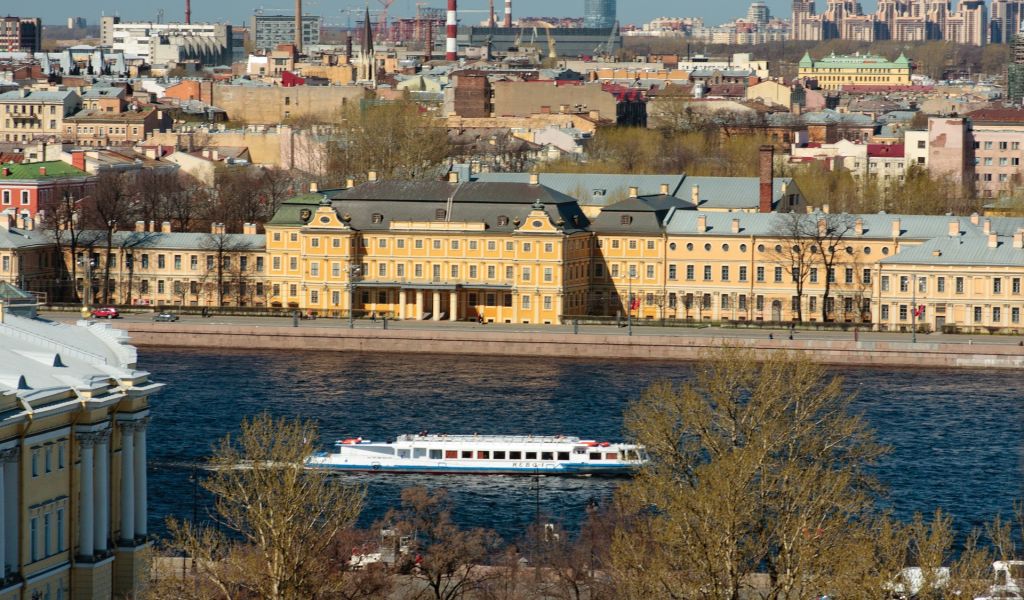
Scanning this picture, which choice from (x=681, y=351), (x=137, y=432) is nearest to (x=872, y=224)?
(x=681, y=351)

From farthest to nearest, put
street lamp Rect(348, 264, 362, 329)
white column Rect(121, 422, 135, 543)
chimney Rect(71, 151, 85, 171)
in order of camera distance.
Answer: chimney Rect(71, 151, 85, 171) < street lamp Rect(348, 264, 362, 329) < white column Rect(121, 422, 135, 543)

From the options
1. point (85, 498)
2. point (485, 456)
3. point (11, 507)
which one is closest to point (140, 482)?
point (85, 498)

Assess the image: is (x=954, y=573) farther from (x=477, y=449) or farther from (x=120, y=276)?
(x=120, y=276)

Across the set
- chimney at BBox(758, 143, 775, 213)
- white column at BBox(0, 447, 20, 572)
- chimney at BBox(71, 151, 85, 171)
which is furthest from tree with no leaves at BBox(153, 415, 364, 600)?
chimney at BBox(71, 151, 85, 171)

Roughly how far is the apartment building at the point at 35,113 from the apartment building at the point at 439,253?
59.2m

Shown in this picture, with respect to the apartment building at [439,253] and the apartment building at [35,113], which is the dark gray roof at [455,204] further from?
the apartment building at [35,113]

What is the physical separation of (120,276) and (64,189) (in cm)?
1300

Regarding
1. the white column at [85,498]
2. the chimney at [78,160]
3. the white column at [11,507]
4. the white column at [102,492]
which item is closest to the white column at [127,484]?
the white column at [102,492]

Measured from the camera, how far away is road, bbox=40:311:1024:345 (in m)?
76.6

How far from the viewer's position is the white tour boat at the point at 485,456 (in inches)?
2237

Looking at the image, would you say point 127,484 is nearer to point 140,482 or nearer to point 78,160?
point 140,482

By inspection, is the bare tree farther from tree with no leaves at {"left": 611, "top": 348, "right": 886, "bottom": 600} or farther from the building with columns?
the building with columns

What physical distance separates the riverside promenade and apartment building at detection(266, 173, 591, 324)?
244 cm

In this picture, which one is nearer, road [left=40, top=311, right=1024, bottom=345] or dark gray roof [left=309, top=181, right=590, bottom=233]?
road [left=40, top=311, right=1024, bottom=345]
